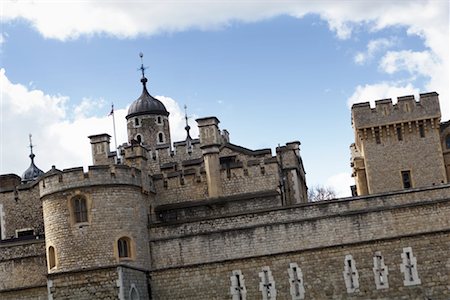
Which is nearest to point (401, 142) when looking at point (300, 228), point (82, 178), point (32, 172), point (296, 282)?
point (300, 228)

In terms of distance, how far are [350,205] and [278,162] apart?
5822mm

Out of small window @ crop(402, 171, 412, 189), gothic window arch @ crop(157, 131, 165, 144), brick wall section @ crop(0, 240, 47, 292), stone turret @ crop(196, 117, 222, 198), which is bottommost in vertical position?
brick wall section @ crop(0, 240, 47, 292)

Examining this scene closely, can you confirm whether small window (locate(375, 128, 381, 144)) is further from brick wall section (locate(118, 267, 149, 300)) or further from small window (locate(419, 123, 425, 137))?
brick wall section (locate(118, 267, 149, 300))

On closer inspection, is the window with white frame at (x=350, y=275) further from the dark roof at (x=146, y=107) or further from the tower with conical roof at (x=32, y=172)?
the tower with conical roof at (x=32, y=172)

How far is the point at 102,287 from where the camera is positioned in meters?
30.4

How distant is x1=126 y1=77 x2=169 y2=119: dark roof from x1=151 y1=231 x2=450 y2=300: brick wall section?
75.9 feet

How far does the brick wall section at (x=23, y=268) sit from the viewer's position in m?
33.5

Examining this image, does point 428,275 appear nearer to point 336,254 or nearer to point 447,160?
point 336,254

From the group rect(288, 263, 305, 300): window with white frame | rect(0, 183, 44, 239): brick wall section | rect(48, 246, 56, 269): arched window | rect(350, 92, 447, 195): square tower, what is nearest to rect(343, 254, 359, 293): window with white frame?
rect(288, 263, 305, 300): window with white frame

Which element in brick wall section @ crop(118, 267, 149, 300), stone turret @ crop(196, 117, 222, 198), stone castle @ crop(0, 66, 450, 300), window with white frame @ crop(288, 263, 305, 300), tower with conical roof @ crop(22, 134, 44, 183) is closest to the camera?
brick wall section @ crop(118, 267, 149, 300)

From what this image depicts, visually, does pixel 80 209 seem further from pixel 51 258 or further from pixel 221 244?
pixel 221 244

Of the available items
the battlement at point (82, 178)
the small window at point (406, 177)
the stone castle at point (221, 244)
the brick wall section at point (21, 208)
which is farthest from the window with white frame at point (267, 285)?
the brick wall section at point (21, 208)

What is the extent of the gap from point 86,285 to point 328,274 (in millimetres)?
8561

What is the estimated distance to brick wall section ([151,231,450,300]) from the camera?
30922 millimetres
